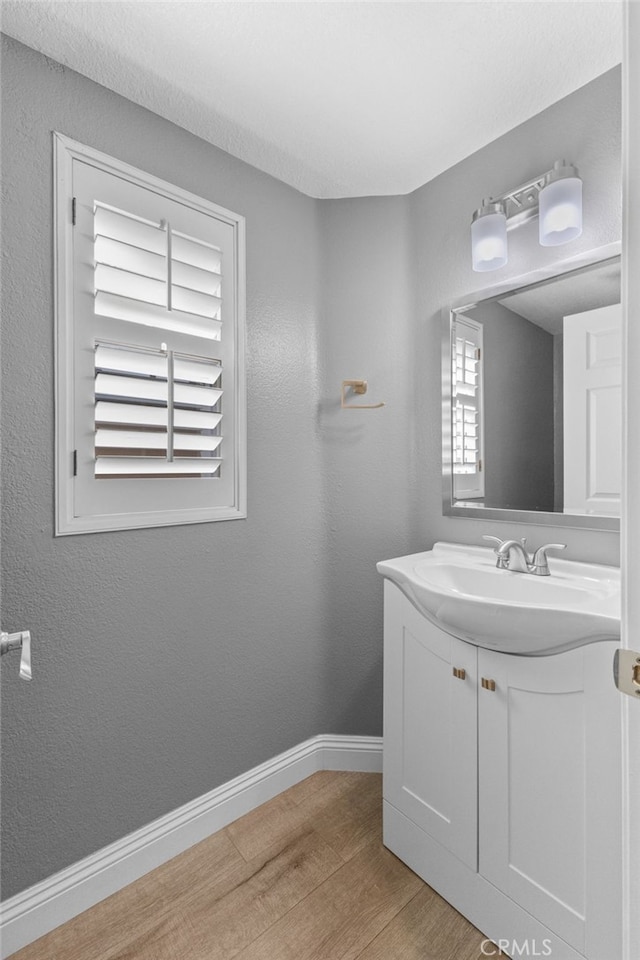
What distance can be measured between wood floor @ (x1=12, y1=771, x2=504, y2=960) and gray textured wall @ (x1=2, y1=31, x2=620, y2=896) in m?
0.19

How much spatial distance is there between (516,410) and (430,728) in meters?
1.06

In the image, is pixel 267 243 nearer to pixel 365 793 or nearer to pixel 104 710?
pixel 104 710

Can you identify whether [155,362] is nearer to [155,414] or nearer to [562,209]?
[155,414]

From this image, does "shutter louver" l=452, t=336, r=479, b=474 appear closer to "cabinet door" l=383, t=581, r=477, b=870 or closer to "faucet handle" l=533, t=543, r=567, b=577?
"faucet handle" l=533, t=543, r=567, b=577

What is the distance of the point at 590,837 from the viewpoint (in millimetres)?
1046

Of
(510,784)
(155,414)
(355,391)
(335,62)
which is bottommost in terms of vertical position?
(510,784)

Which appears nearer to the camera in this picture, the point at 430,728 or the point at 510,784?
the point at 510,784

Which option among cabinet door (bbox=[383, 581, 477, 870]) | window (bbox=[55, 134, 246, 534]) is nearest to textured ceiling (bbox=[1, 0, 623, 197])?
window (bbox=[55, 134, 246, 534])

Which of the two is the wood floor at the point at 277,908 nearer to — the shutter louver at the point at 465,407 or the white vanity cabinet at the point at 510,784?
the white vanity cabinet at the point at 510,784

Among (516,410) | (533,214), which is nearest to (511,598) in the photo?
(516,410)

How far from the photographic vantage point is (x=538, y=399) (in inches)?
63.5

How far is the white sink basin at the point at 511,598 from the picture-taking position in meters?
1.05

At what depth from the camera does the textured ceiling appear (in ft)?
4.08

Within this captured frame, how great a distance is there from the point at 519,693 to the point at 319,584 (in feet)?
3.25
